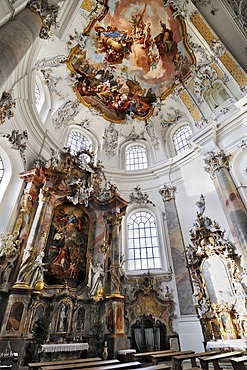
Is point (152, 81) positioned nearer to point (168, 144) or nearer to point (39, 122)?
point (168, 144)

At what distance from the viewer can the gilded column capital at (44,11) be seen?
5.51 meters

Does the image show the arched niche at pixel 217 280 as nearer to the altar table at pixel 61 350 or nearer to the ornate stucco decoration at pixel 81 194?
the altar table at pixel 61 350

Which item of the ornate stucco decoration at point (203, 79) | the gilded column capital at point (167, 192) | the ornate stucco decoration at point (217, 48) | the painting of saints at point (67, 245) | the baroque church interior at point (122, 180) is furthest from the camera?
the gilded column capital at point (167, 192)

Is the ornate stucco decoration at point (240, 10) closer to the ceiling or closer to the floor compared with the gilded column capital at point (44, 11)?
closer to the ceiling

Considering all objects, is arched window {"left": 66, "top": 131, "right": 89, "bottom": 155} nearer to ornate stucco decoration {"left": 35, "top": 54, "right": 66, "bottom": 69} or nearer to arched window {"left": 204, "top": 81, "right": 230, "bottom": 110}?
ornate stucco decoration {"left": 35, "top": 54, "right": 66, "bottom": 69}

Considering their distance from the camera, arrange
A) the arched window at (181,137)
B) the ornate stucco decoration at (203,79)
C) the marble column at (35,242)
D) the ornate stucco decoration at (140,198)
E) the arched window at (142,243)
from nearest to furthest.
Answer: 1. the marble column at (35,242)
2. the arched window at (142,243)
3. the ornate stucco decoration at (203,79)
4. the ornate stucco decoration at (140,198)
5. the arched window at (181,137)

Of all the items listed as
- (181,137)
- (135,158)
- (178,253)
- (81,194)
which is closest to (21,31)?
(81,194)

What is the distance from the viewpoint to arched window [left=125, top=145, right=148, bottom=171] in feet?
49.0

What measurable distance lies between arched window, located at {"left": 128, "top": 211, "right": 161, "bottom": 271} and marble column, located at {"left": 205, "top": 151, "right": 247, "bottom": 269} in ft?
12.9

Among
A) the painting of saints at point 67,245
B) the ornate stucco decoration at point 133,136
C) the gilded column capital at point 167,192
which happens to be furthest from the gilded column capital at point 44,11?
the ornate stucco decoration at point 133,136

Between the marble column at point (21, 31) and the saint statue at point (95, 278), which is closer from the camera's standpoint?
the marble column at point (21, 31)

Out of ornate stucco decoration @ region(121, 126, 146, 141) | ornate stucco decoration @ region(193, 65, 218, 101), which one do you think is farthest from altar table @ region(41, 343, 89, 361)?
ornate stucco decoration @ region(193, 65, 218, 101)

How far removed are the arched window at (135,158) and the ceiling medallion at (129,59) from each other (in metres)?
2.26

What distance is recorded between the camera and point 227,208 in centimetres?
917
